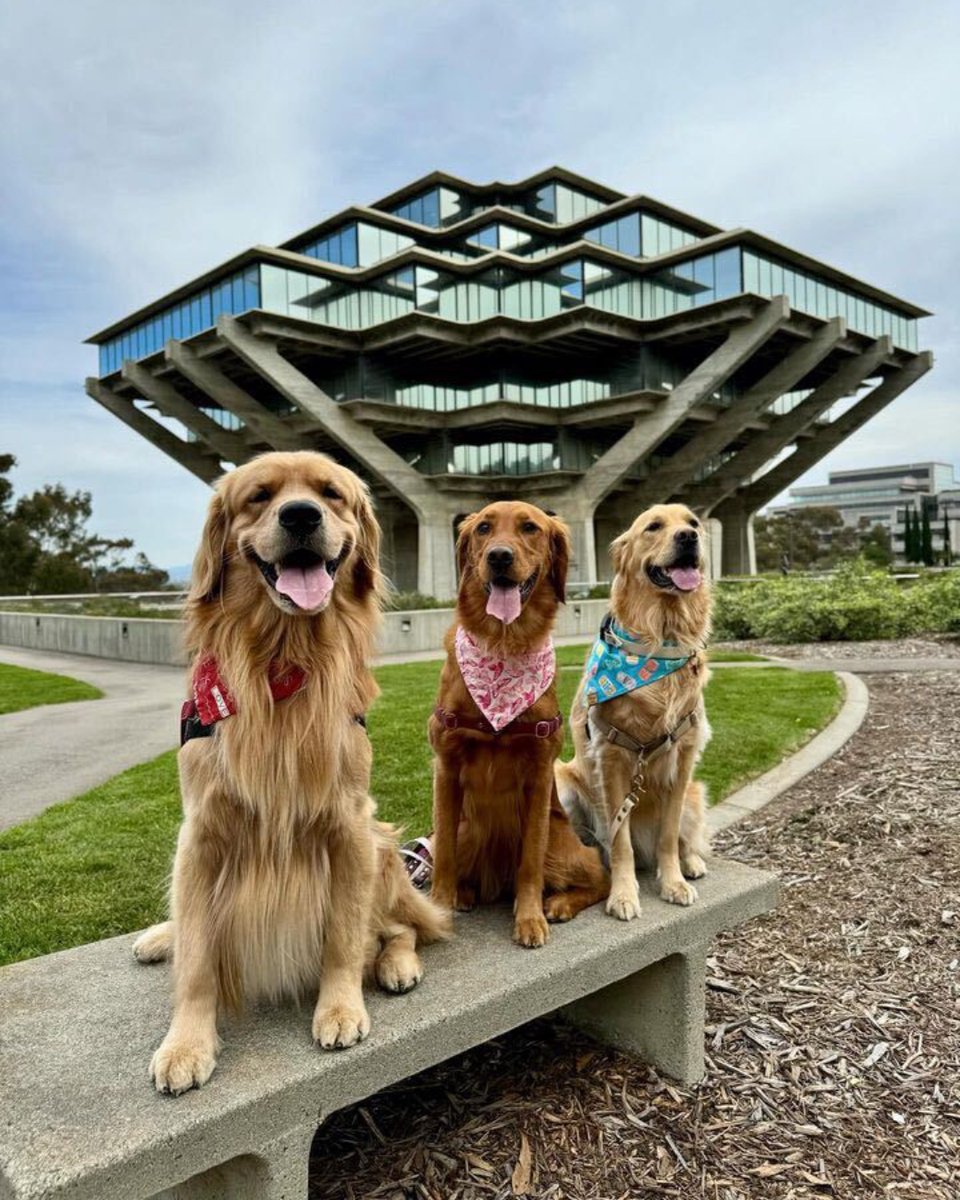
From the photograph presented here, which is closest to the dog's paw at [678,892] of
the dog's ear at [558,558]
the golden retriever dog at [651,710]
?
the golden retriever dog at [651,710]

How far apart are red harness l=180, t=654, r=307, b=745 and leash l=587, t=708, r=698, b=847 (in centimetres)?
143

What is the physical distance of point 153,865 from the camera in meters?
5.18

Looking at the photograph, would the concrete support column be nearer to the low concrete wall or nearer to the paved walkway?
the low concrete wall

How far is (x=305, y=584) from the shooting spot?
2252 mm

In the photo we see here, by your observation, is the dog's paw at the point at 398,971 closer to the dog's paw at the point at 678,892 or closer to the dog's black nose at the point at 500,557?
the dog's paw at the point at 678,892

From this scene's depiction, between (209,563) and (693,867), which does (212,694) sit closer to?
(209,563)

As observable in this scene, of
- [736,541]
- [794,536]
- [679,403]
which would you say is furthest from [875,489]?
[679,403]

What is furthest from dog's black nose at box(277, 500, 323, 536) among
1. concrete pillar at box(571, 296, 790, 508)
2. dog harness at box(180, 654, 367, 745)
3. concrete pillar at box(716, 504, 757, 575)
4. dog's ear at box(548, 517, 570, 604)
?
concrete pillar at box(716, 504, 757, 575)

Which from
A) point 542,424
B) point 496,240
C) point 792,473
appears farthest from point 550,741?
point 792,473

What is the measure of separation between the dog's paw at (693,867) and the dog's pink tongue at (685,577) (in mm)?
1141

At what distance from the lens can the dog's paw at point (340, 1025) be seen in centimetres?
221

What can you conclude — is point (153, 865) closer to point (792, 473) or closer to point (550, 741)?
point (550, 741)

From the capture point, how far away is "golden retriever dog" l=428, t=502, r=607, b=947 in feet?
9.82

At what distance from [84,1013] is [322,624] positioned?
4.43 feet
